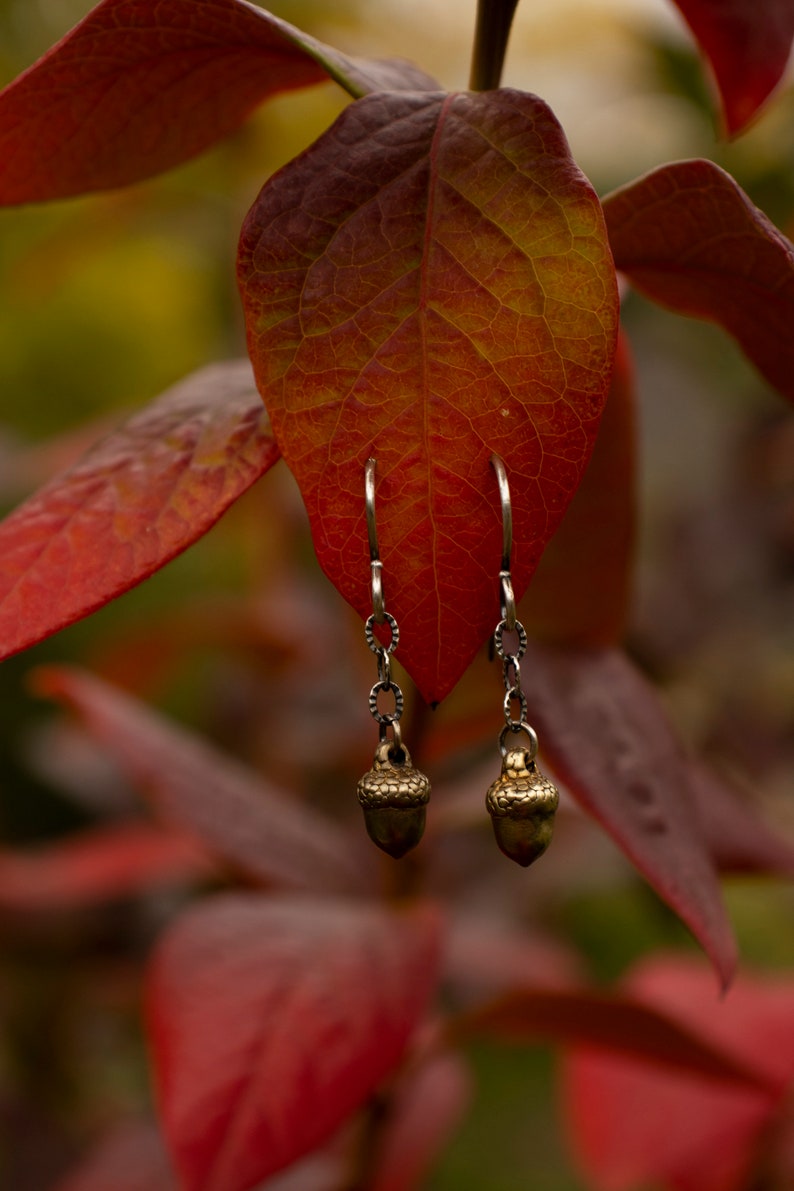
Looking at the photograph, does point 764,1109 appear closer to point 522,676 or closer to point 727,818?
point 727,818

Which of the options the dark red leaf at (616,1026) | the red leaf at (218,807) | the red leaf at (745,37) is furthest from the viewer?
the red leaf at (218,807)

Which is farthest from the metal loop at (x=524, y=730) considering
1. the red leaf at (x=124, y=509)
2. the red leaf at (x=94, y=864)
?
the red leaf at (x=94, y=864)

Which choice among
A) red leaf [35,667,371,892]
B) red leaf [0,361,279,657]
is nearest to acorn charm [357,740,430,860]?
red leaf [0,361,279,657]

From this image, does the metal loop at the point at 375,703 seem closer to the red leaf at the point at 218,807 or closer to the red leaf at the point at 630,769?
the red leaf at the point at 630,769

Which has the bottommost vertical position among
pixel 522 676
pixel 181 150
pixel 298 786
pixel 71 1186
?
pixel 298 786

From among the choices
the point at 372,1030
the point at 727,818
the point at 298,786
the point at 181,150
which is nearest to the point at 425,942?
the point at 372,1030

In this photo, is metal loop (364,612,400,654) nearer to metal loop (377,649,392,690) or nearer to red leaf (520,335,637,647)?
metal loop (377,649,392,690)
